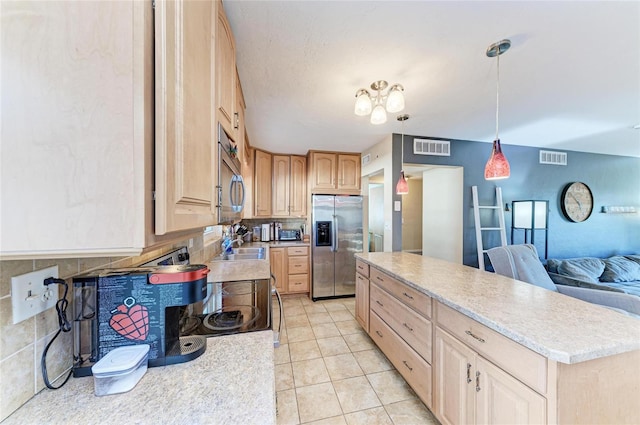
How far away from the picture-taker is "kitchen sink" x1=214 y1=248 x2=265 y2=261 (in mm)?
2585

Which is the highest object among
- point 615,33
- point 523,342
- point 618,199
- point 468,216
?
point 615,33

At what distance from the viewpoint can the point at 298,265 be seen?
378 centimetres

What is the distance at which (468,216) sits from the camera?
3.37 metres

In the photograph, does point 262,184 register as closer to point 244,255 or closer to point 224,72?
point 244,255

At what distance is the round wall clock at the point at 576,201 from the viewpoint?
12.5 feet

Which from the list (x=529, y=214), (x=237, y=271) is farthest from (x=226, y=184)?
(x=529, y=214)

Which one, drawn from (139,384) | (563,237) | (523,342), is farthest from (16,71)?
(563,237)

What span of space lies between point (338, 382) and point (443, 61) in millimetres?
2505

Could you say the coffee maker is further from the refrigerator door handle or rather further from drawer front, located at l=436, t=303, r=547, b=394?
the refrigerator door handle

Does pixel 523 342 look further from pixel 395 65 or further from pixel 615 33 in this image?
pixel 615 33

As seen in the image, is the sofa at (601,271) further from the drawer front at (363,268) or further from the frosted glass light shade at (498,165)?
the drawer front at (363,268)

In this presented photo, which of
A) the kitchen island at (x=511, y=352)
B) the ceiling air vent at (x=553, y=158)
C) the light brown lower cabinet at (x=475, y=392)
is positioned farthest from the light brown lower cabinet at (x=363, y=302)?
the ceiling air vent at (x=553, y=158)

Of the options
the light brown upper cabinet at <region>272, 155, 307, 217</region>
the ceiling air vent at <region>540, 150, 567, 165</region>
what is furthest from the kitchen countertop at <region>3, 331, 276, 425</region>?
the ceiling air vent at <region>540, 150, 567, 165</region>

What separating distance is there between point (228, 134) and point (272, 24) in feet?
2.20
